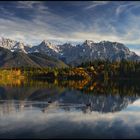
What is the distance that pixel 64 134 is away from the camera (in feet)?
153

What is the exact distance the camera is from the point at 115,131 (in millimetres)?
49781

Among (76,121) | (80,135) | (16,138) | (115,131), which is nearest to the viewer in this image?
(16,138)

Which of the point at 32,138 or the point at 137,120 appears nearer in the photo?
the point at 32,138

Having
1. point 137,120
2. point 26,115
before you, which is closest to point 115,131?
point 137,120

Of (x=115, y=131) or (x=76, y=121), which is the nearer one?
(x=115, y=131)

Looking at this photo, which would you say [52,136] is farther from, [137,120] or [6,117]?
[137,120]

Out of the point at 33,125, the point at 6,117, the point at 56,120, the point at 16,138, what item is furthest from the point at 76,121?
the point at 16,138

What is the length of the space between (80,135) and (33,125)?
9.99 metres

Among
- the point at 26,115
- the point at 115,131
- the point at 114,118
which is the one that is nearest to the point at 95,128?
the point at 115,131

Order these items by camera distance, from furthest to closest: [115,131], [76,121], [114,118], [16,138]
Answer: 1. [114,118]
2. [76,121]
3. [115,131]
4. [16,138]

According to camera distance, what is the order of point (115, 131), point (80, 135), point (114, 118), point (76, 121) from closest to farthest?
point (80, 135) → point (115, 131) → point (76, 121) → point (114, 118)

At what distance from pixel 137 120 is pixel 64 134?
20.0 metres

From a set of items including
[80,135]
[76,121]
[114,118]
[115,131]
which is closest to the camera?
[80,135]

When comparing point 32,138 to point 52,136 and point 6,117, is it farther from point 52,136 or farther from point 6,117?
point 6,117
